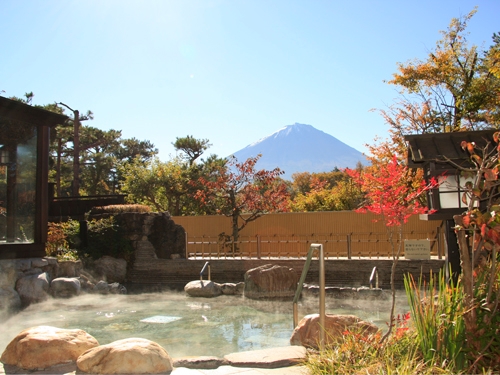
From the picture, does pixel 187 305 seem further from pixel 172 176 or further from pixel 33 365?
pixel 172 176

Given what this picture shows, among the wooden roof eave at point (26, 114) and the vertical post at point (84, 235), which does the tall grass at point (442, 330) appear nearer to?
the wooden roof eave at point (26, 114)

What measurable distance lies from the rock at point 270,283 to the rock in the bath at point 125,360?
7.77 metres

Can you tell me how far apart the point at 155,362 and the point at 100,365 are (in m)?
0.53

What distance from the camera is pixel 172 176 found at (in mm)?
28516

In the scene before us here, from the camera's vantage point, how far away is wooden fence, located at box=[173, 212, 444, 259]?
18.8 metres

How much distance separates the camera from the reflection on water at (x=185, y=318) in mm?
7910

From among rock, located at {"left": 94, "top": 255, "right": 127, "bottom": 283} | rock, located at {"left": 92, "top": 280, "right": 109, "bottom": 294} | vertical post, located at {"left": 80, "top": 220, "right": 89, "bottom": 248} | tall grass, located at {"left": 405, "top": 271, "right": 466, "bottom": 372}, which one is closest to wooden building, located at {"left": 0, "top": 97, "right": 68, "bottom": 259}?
rock, located at {"left": 92, "top": 280, "right": 109, "bottom": 294}

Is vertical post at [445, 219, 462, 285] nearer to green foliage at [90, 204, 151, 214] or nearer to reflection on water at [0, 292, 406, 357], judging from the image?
reflection on water at [0, 292, 406, 357]

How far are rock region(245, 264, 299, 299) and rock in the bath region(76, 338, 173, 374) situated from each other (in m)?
7.77

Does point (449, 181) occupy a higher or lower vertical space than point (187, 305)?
higher

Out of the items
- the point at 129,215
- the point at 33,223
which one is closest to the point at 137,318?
the point at 33,223

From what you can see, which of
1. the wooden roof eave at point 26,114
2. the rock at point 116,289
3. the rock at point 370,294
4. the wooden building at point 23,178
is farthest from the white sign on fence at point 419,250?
the wooden roof eave at point 26,114

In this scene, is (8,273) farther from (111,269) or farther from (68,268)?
(111,269)

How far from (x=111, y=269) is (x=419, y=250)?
986 cm
